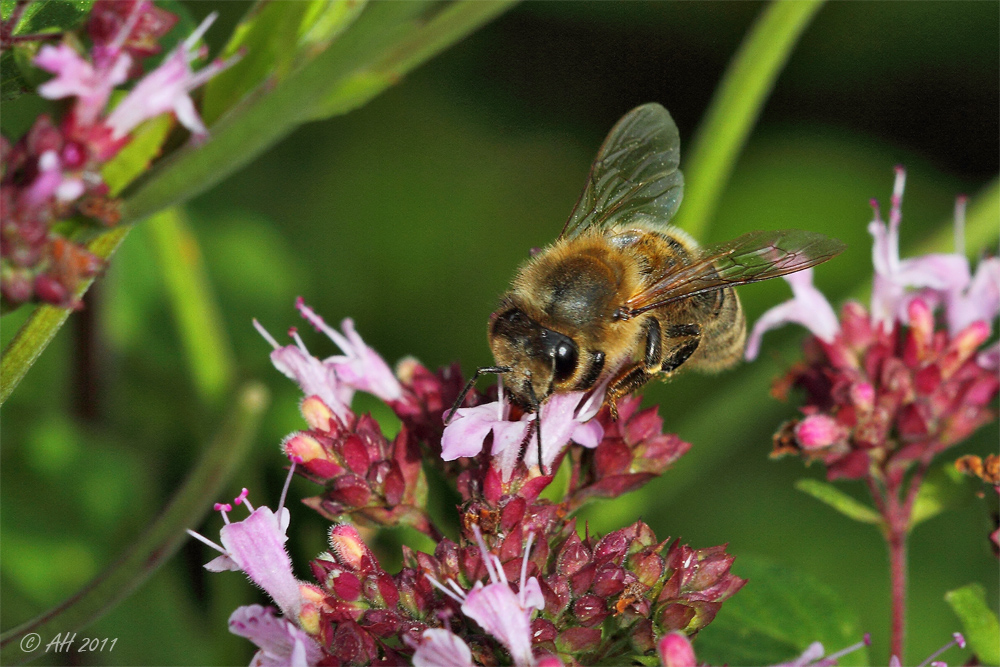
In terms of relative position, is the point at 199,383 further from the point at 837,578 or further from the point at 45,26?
the point at 837,578

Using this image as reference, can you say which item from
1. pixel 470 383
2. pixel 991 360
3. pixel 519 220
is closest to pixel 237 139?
pixel 470 383

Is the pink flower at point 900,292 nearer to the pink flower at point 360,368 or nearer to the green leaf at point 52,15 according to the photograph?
the pink flower at point 360,368

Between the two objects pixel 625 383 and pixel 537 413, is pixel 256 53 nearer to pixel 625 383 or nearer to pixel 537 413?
pixel 537 413

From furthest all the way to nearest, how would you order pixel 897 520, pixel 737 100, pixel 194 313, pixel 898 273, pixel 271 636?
pixel 194 313
pixel 737 100
pixel 898 273
pixel 897 520
pixel 271 636

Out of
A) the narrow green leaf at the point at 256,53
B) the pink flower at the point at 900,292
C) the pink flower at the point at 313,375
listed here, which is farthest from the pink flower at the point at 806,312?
the narrow green leaf at the point at 256,53

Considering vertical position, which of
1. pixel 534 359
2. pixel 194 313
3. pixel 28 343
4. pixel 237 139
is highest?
pixel 237 139
